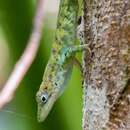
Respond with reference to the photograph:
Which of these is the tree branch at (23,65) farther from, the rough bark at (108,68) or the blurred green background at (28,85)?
the blurred green background at (28,85)

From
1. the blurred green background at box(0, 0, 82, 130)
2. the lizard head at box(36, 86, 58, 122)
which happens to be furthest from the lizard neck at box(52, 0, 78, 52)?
the lizard head at box(36, 86, 58, 122)

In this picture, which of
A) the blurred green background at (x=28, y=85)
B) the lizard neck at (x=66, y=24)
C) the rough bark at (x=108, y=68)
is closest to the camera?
the rough bark at (x=108, y=68)

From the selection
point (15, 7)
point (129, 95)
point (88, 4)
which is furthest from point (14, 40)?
point (129, 95)

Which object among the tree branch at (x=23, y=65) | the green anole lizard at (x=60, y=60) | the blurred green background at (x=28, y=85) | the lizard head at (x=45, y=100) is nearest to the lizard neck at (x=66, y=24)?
the green anole lizard at (x=60, y=60)

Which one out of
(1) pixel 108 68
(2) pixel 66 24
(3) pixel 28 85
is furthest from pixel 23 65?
(3) pixel 28 85

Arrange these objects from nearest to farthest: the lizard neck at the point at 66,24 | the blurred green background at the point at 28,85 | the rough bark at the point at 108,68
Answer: the rough bark at the point at 108,68 → the lizard neck at the point at 66,24 → the blurred green background at the point at 28,85

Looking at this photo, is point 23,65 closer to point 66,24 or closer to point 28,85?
point 66,24
